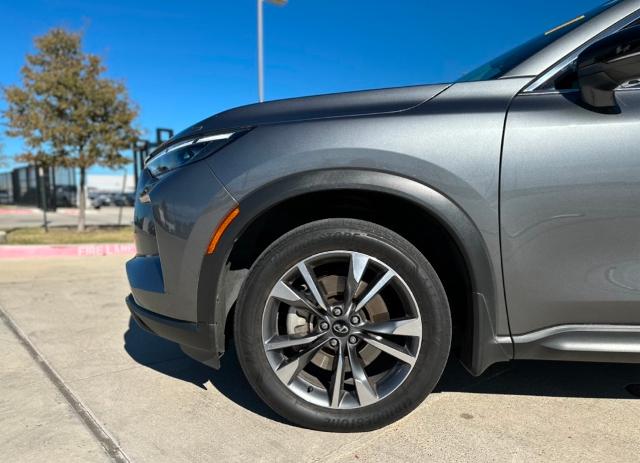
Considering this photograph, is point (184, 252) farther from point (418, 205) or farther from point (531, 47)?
point (531, 47)

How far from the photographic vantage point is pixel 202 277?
1988 mm

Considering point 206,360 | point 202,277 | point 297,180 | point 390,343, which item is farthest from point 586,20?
point 206,360

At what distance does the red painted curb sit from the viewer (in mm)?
7469

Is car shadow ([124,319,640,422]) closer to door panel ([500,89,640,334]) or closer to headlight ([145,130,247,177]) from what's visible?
door panel ([500,89,640,334])

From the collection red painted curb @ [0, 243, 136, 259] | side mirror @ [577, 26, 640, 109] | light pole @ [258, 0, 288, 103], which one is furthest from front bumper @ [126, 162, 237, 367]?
light pole @ [258, 0, 288, 103]

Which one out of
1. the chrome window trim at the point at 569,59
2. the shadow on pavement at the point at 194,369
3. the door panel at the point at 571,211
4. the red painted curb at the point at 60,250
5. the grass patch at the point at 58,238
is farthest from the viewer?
the grass patch at the point at 58,238

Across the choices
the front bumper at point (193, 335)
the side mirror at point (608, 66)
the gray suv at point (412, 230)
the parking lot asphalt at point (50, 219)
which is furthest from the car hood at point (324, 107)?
the parking lot asphalt at point (50, 219)

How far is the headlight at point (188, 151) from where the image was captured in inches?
80.4

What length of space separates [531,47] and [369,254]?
1.30 meters

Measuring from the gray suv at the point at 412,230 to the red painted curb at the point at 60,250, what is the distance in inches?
233

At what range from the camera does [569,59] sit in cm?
188

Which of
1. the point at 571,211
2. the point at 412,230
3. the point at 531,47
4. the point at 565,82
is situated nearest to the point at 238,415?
the point at 412,230

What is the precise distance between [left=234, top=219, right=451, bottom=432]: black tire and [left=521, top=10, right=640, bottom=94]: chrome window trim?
2.78ft

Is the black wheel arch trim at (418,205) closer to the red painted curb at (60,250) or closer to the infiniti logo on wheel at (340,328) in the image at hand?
the infiniti logo on wheel at (340,328)
